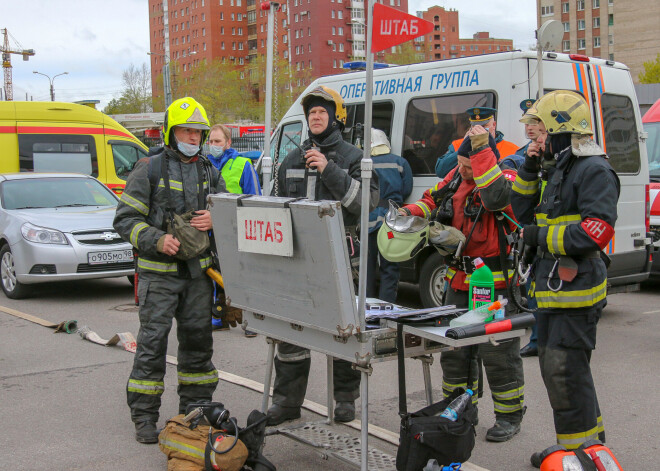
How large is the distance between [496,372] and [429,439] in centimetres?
145

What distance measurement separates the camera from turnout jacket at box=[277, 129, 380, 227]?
4.60 meters

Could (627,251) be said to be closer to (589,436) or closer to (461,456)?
(589,436)

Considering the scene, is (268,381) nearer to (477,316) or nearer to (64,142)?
(477,316)

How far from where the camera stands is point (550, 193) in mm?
4160

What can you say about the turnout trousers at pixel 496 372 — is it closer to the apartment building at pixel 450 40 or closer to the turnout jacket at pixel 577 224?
the turnout jacket at pixel 577 224

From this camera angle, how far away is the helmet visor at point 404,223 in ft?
15.2

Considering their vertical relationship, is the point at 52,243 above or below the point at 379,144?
below

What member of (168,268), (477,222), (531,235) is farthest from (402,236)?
(168,268)

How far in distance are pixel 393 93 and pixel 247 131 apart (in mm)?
34391

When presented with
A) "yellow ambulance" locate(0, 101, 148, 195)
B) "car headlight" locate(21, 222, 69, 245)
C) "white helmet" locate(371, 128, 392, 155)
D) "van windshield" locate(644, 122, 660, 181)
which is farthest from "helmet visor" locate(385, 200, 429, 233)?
"yellow ambulance" locate(0, 101, 148, 195)

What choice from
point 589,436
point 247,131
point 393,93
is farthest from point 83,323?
point 247,131

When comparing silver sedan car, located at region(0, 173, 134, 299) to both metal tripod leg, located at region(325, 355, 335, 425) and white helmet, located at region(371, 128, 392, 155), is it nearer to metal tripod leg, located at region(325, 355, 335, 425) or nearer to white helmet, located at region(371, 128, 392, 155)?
white helmet, located at region(371, 128, 392, 155)

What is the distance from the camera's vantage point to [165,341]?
5.10 metres

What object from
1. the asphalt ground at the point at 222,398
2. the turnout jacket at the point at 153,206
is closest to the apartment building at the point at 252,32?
the asphalt ground at the point at 222,398
